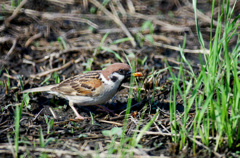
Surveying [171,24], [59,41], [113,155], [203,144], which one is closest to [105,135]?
[113,155]

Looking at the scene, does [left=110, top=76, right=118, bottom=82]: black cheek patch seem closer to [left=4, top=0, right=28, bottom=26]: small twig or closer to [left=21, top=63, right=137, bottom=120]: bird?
[left=21, top=63, right=137, bottom=120]: bird

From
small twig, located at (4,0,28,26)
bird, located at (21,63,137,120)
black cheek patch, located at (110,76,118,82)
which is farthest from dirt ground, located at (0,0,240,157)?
black cheek patch, located at (110,76,118,82)

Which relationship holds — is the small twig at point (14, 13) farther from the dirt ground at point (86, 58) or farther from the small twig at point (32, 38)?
the small twig at point (32, 38)

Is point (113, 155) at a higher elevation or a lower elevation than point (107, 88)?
lower

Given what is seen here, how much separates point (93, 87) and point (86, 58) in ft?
5.51

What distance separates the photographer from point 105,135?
4402mm

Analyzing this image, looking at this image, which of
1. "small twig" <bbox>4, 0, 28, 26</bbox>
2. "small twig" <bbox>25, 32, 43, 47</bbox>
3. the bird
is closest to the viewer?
the bird

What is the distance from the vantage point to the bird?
513 cm

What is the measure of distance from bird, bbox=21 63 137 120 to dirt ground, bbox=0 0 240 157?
0.26 metres

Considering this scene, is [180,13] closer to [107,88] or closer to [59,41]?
[59,41]

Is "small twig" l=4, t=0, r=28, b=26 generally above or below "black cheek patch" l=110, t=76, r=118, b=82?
above

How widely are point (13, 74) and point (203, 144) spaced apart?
4177mm

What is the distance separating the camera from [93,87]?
17.1ft

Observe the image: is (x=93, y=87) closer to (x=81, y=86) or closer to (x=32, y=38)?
(x=81, y=86)
